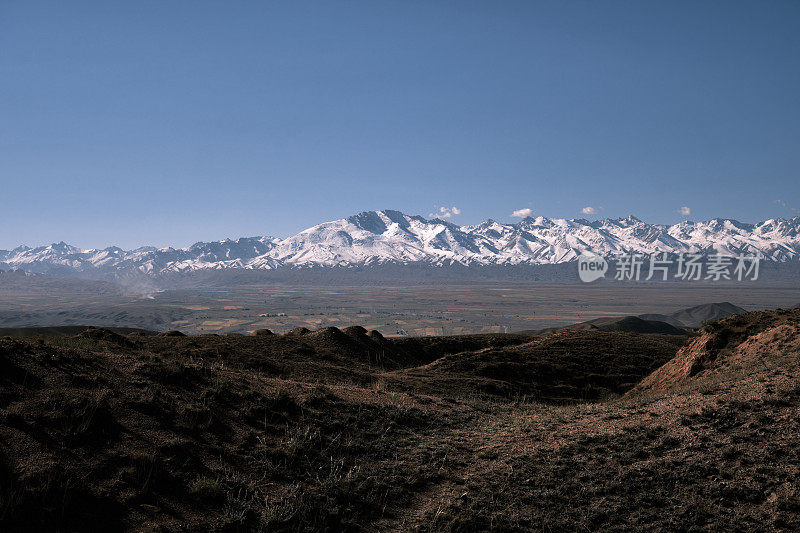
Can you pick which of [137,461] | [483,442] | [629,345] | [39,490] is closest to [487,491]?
[483,442]

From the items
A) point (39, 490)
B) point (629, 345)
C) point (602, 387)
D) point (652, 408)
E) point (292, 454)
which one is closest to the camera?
point (39, 490)

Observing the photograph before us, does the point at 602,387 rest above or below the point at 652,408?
below

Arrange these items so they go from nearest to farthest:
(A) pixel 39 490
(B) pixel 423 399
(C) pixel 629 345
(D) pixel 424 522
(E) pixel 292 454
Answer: (A) pixel 39 490 < (D) pixel 424 522 < (E) pixel 292 454 < (B) pixel 423 399 < (C) pixel 629 345

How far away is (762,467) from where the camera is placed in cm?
895

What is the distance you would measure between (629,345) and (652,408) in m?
22.6

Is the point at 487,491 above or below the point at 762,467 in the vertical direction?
below

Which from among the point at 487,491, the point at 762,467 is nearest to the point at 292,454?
the point at 487,491

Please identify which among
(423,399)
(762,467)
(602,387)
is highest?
(762,467)

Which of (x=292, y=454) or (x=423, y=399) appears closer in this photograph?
(x=292, y=454)

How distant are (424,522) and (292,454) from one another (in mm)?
3614

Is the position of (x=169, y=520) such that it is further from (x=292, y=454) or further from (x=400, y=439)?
(x=400, y=439)

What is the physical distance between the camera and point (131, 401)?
10289 mm

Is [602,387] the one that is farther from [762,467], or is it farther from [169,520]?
[169,520]

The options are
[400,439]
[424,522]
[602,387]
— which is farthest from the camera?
→ [602,387]
